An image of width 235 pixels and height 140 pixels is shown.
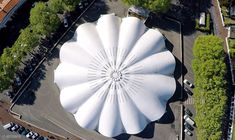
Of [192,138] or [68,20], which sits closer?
[192,138]

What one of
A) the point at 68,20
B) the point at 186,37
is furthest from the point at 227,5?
the point at 68,20

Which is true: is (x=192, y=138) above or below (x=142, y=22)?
below

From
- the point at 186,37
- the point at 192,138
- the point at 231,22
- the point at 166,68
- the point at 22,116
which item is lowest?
the point at 22,116

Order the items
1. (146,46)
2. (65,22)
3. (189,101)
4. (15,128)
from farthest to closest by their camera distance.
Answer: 1. (65,22)
2. (15,128)
3. (189,101)
4. (146,46)

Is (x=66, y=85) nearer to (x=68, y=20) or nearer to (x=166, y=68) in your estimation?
(x=68, y=20)

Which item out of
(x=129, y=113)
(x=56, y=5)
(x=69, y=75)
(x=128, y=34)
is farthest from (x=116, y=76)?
(x=56, y=5)

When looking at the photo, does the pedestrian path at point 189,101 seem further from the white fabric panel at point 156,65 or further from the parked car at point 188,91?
the white fabric panel at point 156,65

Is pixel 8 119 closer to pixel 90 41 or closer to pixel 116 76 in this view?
Answer: pixel 90 41

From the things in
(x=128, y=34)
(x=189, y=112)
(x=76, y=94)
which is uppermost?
(x=128, y=34)
